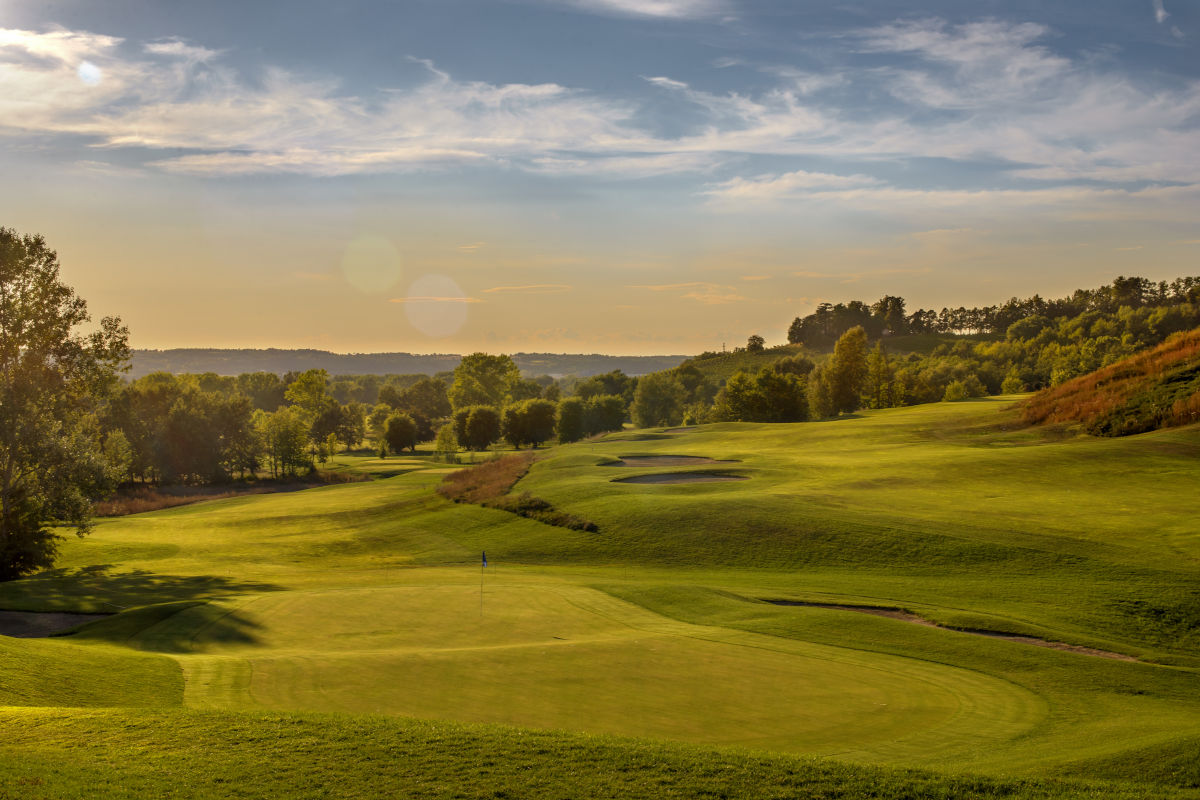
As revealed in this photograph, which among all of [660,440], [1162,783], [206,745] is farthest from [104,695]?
[660,440]

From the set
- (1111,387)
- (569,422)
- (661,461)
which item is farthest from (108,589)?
(569,422)

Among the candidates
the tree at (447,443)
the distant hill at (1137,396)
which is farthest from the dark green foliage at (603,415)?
the distant hill at (1137,396)

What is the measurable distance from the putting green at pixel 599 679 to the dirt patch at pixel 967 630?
3.37 m

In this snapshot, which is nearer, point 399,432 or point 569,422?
point 569,422

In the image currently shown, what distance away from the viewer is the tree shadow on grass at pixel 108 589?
26797 mm

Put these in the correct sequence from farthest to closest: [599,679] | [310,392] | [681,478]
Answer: [310,392] < [681,478] < [599,679]

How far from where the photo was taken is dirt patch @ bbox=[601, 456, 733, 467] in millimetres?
52094

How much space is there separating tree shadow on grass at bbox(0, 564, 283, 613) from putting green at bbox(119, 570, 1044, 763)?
590 centimetres

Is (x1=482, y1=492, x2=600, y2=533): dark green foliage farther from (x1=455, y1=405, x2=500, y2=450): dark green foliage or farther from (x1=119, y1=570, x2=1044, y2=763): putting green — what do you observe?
(x1=455, y1=405, x2=500, y2=450): dark green foliage

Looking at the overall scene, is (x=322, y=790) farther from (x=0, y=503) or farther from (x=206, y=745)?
(x=0, y=503)

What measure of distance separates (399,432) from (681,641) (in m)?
110

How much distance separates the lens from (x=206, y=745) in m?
11.0

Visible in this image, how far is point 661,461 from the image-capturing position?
5509 centimetres

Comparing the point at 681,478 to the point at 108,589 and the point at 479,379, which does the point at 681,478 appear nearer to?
the point at 108,589
